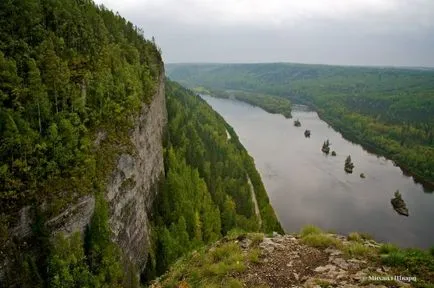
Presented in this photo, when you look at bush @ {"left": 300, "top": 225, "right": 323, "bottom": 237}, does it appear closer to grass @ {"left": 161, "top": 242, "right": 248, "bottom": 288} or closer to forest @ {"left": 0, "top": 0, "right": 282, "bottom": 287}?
grass @ {"left": 161, "top": 242, "right": 248, "bottom": 288}

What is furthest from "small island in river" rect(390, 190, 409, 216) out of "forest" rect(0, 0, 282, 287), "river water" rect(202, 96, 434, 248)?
"forest" rect(0, 0, 282, 287)

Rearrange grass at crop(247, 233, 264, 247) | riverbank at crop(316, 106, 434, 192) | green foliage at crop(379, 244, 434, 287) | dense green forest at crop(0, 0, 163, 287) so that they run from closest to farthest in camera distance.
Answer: green foliage at crop(379, 244, 434, 287) → grass at crop(247, 233, 264, 247) → dense green forest at crop(0, 0, 163, 287) → riverbank at crop(316, 106, 434, 192)

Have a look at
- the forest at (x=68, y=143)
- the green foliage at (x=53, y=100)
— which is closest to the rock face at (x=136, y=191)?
the forest at (x=68, y=143)

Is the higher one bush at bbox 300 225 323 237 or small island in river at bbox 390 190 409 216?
bush at bbox 300 225 323 237

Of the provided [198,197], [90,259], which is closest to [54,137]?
[90,259]

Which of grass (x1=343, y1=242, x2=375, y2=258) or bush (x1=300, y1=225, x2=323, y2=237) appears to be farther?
bush (x1=300, y1=225, x2=323, y2=237)

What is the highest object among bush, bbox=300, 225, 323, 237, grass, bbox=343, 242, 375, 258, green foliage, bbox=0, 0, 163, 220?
green foliage, bbox=0, 0, 163, 220

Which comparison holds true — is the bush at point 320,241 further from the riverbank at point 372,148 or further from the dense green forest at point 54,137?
the riverbank at point 372,148

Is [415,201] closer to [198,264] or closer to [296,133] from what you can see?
[296,133]
